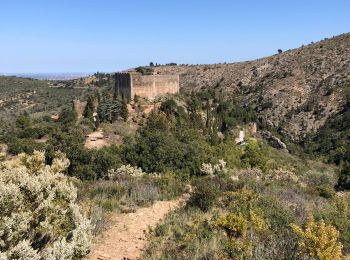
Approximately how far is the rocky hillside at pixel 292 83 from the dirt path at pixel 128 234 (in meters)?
47.8

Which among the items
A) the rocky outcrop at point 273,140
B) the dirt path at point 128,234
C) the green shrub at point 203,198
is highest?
the green shrub at point 203,198

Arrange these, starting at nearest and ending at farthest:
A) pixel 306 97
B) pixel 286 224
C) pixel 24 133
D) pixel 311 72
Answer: pixel 286 224 → pixel 24 133 → pixel 306 97 → pixel 311 72

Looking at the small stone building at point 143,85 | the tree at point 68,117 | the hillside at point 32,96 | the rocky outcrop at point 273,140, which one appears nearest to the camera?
the tree at point 68,117

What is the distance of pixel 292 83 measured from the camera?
68938mm

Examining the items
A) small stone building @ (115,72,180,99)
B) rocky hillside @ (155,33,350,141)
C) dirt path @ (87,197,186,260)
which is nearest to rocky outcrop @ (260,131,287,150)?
rocky hillside @ (155,33,350,141)

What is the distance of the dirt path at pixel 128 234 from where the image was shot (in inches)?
342

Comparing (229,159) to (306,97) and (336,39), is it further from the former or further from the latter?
(336,39)

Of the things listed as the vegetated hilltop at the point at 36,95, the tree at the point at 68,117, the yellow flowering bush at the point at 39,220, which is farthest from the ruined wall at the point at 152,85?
the yellow flowering bush at the point at 39,220

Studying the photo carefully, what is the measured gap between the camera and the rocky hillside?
59.4m

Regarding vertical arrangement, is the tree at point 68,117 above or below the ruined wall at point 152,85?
below

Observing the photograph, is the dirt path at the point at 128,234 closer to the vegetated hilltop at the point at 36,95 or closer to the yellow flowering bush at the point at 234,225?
the yellow flowering bush at the point at 234,225

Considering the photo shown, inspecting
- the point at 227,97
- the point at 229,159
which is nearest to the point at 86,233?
the point at 229,159

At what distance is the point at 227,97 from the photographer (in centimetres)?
7156

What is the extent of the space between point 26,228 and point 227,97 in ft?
217
